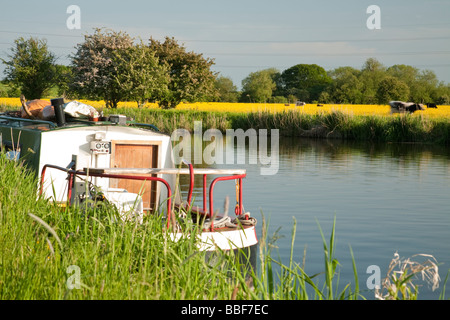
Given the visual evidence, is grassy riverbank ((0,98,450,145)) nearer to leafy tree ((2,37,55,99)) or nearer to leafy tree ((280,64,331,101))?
leafy tree ((2,37,55,99))

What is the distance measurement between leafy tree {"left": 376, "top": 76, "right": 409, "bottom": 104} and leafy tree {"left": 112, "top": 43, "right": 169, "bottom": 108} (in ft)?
89.2

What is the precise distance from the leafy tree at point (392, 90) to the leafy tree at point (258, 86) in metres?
16.0

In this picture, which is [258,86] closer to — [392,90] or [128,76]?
[392,90]

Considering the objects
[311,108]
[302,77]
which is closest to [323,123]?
[311,108]

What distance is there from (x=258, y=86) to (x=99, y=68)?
1726 inches

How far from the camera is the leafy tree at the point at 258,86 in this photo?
85.1 metres

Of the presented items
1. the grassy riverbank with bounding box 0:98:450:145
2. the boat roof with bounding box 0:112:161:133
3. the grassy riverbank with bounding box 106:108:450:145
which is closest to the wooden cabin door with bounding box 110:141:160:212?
the boat roof with bounding box 0:112:161:133

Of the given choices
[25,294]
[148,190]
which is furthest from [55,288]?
[148,190]

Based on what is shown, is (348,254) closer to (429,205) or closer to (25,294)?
(429,205)

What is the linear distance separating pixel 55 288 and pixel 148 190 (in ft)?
18.6

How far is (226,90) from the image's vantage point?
300 feet

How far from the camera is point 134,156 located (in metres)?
9.54

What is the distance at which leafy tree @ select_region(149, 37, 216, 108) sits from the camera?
56.8 meters

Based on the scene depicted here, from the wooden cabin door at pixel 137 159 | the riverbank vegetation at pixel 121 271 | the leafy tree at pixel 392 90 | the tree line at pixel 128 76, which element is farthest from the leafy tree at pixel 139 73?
the riverbank vegetation at pixel 121 271
